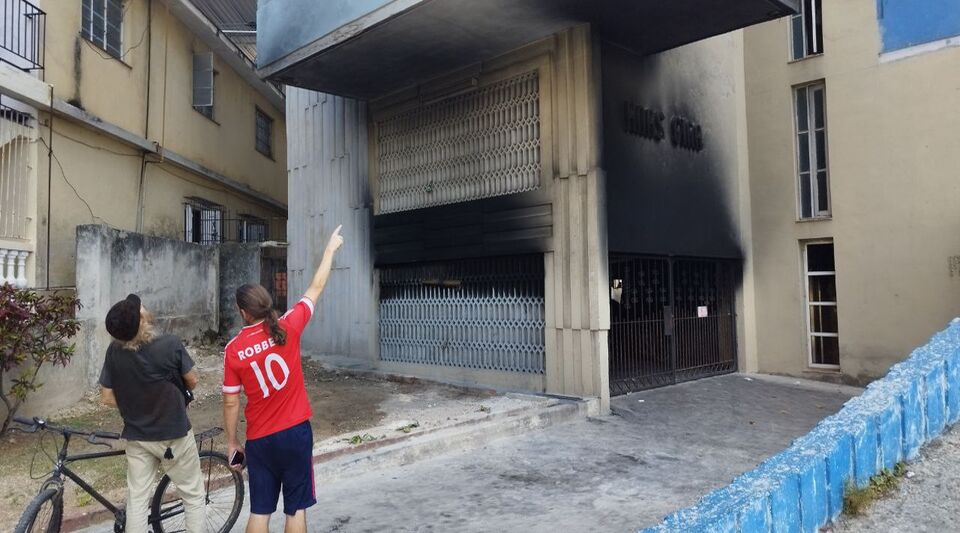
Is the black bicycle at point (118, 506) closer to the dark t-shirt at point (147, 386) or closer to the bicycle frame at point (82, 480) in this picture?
the bicycle frame at point (82, 480)

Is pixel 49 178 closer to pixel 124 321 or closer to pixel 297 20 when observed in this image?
→ pixel 297 20

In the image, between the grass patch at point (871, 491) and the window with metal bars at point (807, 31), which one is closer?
the grass patch at point (871, 491)

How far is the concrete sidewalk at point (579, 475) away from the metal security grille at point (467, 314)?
159cm

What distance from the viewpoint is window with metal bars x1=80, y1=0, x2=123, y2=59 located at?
10547mm

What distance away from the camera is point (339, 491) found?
204 inches

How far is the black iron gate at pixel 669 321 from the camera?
9.20 meters

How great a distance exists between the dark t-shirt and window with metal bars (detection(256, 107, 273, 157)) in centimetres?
1463

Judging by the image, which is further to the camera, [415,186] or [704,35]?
[415,186]

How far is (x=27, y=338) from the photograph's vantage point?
6.16 metres

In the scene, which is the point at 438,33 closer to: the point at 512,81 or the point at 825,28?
the point at 512,81

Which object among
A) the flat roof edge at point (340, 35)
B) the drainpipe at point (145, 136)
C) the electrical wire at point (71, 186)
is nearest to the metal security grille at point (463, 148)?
the flat roof edge at point (340, 35)

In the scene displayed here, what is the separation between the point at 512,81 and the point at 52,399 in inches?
265

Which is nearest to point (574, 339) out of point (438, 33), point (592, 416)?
point (592, 416)

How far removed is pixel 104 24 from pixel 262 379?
10.6 m
